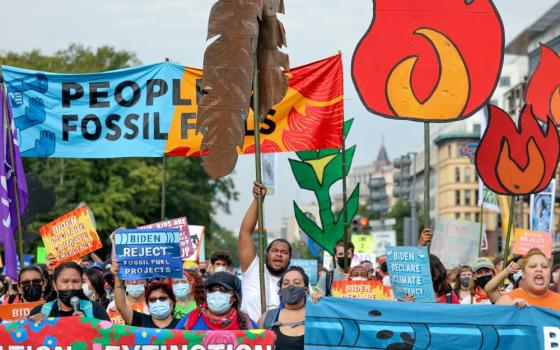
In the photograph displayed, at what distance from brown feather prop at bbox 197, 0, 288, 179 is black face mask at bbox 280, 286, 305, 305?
4.93ft

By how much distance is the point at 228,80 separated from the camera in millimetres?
9461

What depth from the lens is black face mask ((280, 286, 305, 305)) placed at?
8258 millimetres

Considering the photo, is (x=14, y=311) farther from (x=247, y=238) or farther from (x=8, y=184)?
(x=8, y=184)

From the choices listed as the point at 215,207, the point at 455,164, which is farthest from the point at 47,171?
the point at 455,164

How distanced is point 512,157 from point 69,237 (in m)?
5.57

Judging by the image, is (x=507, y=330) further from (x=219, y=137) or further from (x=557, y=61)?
(x=557, y=61)

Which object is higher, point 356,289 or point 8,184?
point 8,184

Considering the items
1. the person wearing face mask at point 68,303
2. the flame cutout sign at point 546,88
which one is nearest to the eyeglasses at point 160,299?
the person wearing face mask at point 68,303

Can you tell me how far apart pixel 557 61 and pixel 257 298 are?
6050 millimetres

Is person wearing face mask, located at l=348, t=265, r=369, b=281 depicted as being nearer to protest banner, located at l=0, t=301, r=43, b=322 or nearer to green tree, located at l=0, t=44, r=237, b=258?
protest banner, located at l=0, t=301, r=43, b=322

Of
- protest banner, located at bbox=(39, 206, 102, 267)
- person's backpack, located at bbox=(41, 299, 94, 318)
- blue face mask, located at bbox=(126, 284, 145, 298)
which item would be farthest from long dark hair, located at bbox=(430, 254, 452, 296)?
protest banner, located at bbox=(39, 206, 102, 267)

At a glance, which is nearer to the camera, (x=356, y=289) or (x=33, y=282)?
(x=33, y=282)

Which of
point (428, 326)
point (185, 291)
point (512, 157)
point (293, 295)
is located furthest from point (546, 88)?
point (293, 295)

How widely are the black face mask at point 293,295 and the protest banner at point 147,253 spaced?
177cm
